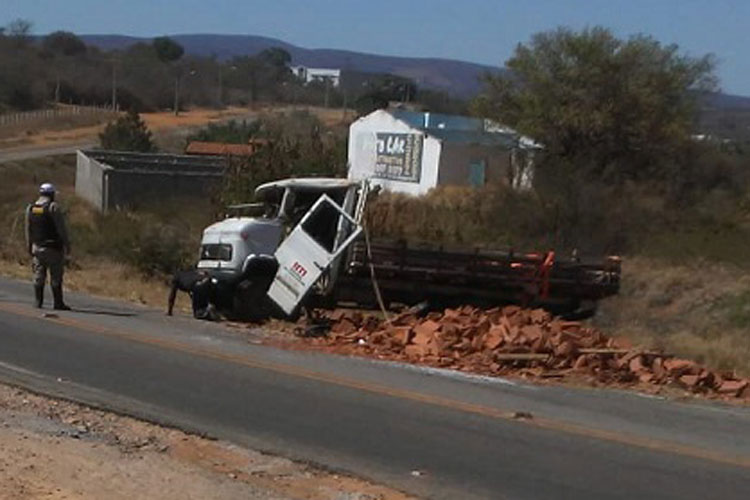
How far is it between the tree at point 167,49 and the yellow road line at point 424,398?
172 m

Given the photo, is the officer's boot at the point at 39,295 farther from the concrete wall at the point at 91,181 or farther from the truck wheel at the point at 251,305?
the concrete wall at the point at 91,181

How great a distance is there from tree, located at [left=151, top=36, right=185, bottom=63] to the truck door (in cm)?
16962

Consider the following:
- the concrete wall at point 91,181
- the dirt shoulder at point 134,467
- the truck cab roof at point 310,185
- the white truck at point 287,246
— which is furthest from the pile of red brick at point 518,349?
the concrete wall at point 91,181

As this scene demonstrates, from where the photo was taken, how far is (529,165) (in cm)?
5684

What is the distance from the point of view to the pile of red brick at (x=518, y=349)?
13.6m

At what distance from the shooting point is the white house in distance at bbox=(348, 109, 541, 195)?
57.5m

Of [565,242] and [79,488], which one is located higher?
[79,488]

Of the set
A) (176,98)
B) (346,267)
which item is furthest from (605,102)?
(176,98)

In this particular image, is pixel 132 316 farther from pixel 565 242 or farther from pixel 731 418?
pixel 565 242

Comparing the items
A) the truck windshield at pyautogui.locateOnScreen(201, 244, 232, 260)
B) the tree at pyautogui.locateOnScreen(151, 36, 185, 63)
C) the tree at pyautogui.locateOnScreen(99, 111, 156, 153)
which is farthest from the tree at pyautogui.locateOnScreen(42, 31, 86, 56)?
the truck windshield at pyautogui.locateOnScreen(201, 244, 232, 260)

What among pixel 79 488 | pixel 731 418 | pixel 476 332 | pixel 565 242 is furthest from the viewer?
pixel 565 242

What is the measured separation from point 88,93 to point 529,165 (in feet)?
325

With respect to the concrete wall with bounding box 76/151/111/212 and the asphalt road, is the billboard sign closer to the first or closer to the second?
the concrete wall with bounding box 76/151/111/212

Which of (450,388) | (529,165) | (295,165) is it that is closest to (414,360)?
(450,388)
